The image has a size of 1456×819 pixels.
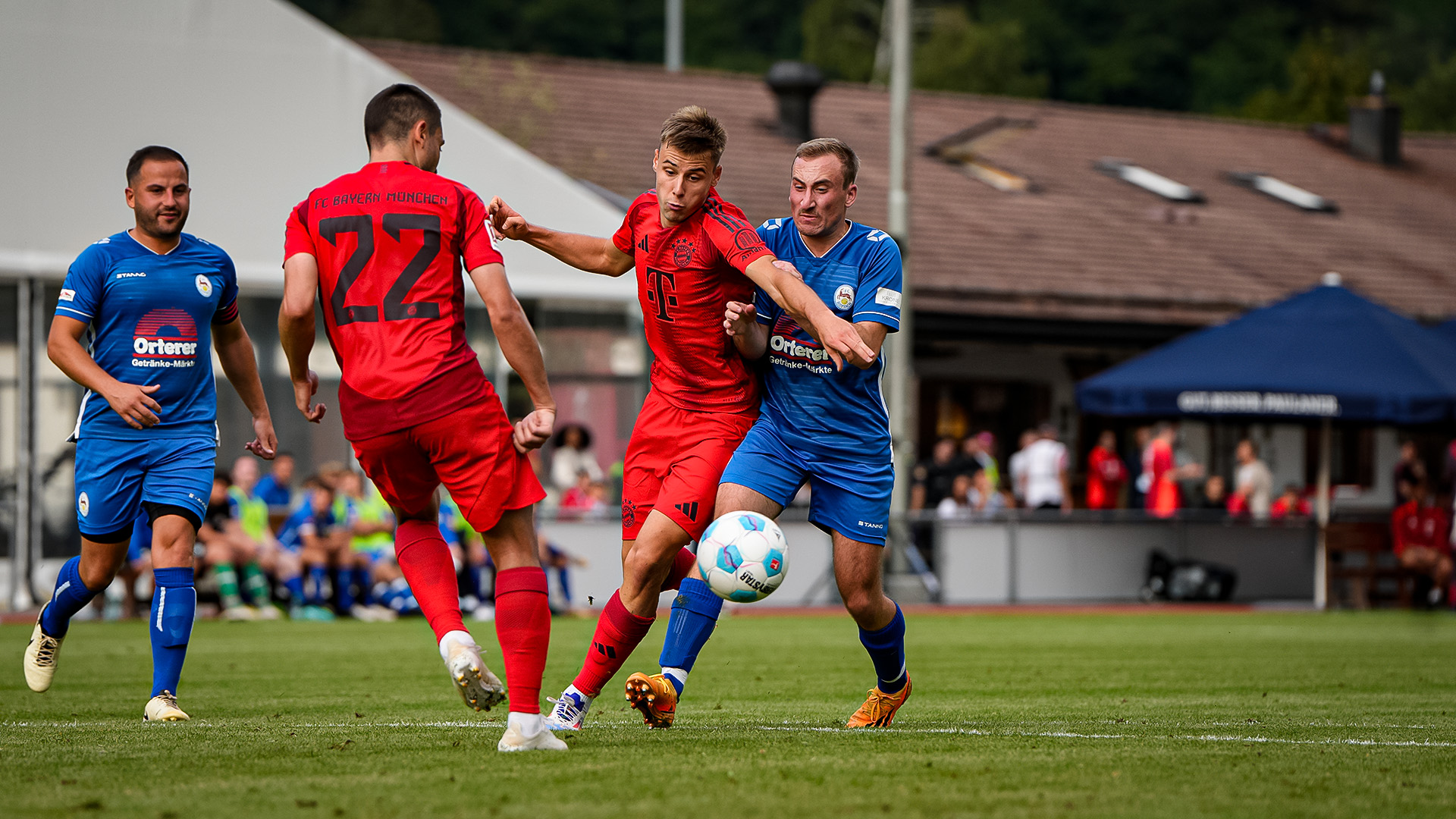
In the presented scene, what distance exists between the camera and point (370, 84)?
1767cm

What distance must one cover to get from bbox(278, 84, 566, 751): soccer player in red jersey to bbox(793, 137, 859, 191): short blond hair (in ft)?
4.37

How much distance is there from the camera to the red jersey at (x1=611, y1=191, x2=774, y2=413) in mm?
6246

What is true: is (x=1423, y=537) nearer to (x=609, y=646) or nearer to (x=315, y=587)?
(x=315, y=587)

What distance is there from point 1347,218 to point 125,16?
21681 millimetres

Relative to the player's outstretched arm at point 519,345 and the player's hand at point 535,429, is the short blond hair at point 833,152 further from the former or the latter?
the player's hand at point 535,429

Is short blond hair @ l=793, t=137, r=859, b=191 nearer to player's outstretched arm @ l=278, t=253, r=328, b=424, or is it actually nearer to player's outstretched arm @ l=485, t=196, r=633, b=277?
player's outstretched arm @ l=485, t=196, r=633, b=277

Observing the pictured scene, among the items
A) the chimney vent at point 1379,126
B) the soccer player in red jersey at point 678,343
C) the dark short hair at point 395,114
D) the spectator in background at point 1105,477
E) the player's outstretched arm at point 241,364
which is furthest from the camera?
the chimney vent at point 1379,126

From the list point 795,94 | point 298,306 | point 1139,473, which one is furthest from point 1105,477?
point 298,306

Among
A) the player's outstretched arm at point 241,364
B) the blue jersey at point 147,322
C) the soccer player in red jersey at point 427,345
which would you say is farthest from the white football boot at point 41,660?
the soccer player in red jersey at point 427,345

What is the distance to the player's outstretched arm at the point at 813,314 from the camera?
5.84 meters

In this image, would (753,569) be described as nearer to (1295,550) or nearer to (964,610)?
(964,610)

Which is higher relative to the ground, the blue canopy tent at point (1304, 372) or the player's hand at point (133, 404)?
the blue canopy tent at point (1304, 372)

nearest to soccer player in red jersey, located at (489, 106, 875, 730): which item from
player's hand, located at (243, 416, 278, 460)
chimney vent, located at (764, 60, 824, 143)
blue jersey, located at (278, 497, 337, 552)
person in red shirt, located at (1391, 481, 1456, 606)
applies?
player's hand, located at (243, 416, 278, 460)

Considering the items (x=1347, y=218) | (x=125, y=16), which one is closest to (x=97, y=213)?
(x=125, y=16)
